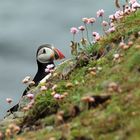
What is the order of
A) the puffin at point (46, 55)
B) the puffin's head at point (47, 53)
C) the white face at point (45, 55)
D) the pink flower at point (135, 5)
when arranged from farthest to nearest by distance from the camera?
the white face at point (45, 55) → the puffin's head at point (47, 53) → the puffin at point (46, 55) → the pink flower at point (135, 5)

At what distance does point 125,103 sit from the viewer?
5.59 metres

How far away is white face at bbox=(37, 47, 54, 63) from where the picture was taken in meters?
14.4

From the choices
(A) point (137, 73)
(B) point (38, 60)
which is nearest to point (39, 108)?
(A) point (137, 73)

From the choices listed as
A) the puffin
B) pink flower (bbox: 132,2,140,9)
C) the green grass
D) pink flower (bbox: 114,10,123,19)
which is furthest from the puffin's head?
the green grass

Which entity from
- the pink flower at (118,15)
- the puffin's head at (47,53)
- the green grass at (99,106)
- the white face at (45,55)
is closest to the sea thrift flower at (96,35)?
the green grass at (99,106)

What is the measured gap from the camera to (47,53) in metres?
14.4

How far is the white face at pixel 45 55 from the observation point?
14.4m

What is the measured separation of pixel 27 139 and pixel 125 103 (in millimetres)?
847

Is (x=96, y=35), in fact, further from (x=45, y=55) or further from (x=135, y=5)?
(x=45, y=55)

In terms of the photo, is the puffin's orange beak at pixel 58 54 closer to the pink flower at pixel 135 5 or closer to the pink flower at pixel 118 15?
the pink flower at pixel 118 15

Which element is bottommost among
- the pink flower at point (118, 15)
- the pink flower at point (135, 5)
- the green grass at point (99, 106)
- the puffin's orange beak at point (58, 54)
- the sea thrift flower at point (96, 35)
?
the green grass at point (99, 106)

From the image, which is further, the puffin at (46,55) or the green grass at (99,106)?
the puffin at (46,55)

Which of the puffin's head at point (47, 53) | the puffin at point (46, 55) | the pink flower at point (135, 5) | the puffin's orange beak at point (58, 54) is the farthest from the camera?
the puffin's head at point (47, 53)

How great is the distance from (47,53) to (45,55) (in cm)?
25
